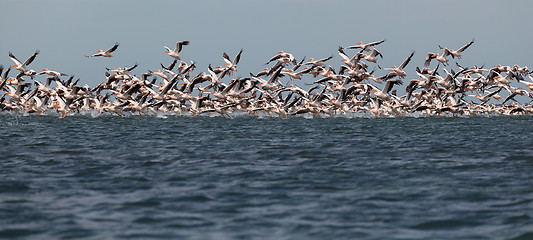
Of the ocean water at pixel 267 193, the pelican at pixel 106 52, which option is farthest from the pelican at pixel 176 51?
the ocean water at pixel 267 193

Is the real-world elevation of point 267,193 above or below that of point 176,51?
below

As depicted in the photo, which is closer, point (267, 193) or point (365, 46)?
point (267, 193)

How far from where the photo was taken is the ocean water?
30.0 ft

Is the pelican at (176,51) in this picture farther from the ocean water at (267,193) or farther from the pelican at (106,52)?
the ocean water at (267,193)

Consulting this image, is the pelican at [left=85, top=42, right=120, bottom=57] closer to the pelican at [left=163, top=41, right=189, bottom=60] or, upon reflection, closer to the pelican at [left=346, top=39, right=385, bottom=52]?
the pelican at [left=163, top=41, right=189, bottom=60]

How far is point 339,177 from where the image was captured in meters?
14.2

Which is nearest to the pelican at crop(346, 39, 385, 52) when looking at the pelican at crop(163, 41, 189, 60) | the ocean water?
the pelican at crop(163, 41, 189, 60)

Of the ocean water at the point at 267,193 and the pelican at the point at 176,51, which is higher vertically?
the pelican at the point at 176,51

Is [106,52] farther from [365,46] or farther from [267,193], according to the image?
[267,193]

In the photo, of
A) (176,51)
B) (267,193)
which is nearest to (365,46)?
(176,51)

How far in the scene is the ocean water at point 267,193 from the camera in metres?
9.15

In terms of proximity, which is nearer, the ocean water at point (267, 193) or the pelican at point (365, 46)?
the ocean water at point (267, 193)

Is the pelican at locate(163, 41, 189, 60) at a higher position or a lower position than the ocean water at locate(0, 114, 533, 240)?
higher

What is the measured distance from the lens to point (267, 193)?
12125mm
